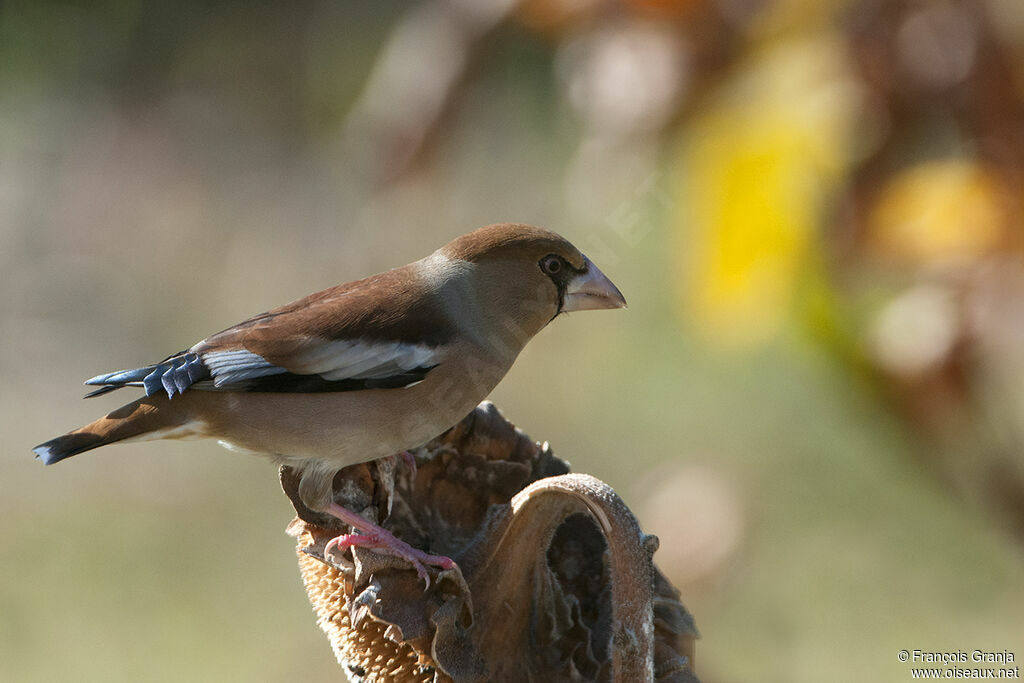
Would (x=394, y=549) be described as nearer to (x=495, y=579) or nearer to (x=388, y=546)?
(x=388, y=546)

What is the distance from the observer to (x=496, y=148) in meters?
9.03

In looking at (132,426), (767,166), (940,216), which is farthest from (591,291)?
(132,426)

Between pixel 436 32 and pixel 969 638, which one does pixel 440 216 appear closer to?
pixel 969 638

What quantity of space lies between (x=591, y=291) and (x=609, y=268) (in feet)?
14.6

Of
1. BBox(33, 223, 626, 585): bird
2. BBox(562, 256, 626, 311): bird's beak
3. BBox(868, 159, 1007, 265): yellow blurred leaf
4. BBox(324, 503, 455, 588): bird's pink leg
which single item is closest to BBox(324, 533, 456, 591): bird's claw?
BBox(324, 503, 455, 588): bird's pink leg

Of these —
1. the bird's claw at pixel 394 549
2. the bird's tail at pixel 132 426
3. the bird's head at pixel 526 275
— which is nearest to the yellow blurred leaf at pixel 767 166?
the bird's head at pixel 526 275

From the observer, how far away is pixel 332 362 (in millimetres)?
2328

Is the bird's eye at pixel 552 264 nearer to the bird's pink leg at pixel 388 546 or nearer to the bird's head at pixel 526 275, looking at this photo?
the bird's head at pixel 526 275

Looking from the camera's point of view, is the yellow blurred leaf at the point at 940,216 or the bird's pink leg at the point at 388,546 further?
the yellow blurred leaf at the point at 940,216

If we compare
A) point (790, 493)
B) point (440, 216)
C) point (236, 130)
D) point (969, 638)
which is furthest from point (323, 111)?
point (969, 638)

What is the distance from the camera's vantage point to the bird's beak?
2.40 meters

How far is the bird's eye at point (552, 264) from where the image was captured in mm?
2406

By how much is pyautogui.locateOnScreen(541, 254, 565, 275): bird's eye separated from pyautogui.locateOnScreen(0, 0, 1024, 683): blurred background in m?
0.17

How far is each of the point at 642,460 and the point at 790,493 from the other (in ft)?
2.60
